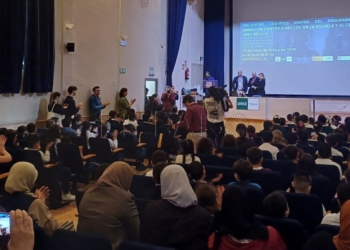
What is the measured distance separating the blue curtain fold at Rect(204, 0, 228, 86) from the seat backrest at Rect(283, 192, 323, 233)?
45.1 feet

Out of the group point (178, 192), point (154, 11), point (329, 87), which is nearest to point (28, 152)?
point (178, 192)

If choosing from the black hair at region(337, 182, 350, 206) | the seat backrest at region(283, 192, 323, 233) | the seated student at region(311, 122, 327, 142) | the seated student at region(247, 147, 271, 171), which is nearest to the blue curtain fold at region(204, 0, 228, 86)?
the seated student at region(311, 122, 327, 142)

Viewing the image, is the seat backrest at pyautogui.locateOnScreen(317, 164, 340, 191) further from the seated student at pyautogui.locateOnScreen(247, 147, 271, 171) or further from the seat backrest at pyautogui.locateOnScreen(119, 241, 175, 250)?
the seat backrest at pyautogui.locateOnScreen(119, 241, 175, 250)

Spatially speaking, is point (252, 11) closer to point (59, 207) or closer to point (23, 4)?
point (23, 4)

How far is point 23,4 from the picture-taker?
350 inches

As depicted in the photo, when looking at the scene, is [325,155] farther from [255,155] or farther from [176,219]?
[176,219]

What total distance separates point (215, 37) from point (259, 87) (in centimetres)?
308

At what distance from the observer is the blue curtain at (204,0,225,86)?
1697 centimetres

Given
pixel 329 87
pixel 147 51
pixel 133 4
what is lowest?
pixel 329 87

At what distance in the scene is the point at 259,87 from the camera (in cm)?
1537

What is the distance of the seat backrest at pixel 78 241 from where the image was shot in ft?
7.63

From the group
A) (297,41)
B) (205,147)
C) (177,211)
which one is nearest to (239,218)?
(177,211)

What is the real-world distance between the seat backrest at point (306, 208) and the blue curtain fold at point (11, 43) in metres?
6.70

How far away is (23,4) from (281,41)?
31.5 ft
